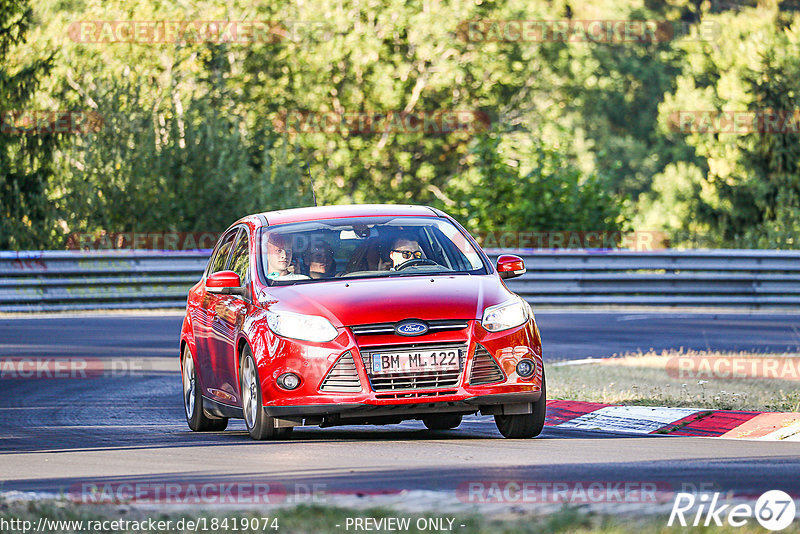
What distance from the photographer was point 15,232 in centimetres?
3092

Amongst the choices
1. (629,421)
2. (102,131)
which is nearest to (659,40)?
(102,131)

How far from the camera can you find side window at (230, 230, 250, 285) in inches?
431

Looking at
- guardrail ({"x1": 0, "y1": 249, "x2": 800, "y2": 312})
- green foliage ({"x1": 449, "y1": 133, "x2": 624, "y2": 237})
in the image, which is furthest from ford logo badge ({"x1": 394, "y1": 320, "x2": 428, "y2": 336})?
green foliage ({"x1": 449, "y1": 133, "x2": 624, "y2": 237})

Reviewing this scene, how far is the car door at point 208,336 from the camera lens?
36.5ft

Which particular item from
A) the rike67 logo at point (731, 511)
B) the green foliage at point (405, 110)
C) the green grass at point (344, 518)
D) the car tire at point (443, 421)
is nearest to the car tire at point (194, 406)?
the car tire at point (443, 421)

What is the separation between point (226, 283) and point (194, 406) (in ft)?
4.77

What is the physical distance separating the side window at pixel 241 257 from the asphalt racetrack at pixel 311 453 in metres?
1.20

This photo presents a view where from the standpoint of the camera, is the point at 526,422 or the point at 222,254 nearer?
the point at 526,422

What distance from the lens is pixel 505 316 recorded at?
9.88 m

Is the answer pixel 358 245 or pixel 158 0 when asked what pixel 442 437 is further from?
pixel 158 0

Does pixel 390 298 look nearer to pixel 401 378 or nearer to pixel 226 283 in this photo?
pixel 401 378

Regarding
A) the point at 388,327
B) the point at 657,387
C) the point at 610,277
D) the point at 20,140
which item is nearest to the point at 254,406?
the point at 388,327

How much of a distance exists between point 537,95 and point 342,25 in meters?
12.3

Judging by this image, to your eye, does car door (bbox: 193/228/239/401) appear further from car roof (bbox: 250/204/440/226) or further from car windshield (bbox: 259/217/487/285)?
car windshield (bbox: 259/217/487/285)
